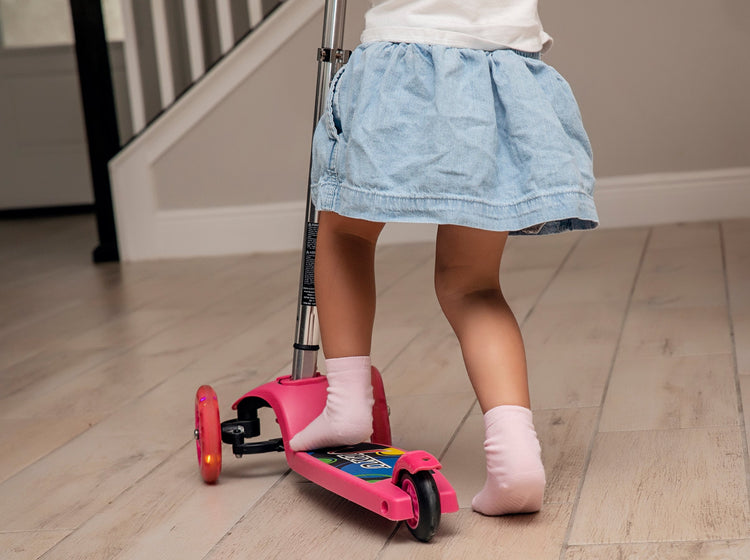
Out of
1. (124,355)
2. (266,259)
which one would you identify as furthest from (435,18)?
(266,259)

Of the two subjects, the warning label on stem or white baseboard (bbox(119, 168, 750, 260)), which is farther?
white baseboard (bbox(119, 168, 750, 260))

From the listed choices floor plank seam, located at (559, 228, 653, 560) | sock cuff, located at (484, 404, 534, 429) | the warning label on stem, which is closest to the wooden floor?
floor plank seam, located at (559, 228, 653, 560)

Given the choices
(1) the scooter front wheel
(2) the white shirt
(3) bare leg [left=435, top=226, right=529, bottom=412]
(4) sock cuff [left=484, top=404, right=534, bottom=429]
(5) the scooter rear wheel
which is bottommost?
(5) the scooter rear wheel

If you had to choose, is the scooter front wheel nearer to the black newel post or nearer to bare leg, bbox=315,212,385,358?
bare leg, bbox=315,212,385,358

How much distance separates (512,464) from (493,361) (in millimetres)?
112

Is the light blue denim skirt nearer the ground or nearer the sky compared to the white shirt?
nearer the ground

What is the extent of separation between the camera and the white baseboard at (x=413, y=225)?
10.1 ft

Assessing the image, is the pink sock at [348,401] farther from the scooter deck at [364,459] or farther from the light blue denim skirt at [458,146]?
the light blue denim skirt at [458,146]

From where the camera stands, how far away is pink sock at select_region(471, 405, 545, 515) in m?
0.99

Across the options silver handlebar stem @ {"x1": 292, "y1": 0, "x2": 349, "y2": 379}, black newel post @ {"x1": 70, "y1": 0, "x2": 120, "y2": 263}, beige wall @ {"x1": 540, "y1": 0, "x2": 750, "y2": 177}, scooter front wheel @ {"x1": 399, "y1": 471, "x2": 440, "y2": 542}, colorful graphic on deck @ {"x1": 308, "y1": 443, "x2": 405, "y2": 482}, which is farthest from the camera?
black newel post @ {"x1": 70, "y1": 0, "x2": 120, "y2": 263}

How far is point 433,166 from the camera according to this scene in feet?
3.18

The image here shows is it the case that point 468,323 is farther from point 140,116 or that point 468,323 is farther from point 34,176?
point 34,176

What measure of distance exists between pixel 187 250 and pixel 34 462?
199cm

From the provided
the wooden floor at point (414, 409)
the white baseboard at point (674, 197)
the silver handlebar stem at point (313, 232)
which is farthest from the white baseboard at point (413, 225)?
the silver handlebar stem at point (313, 232)
